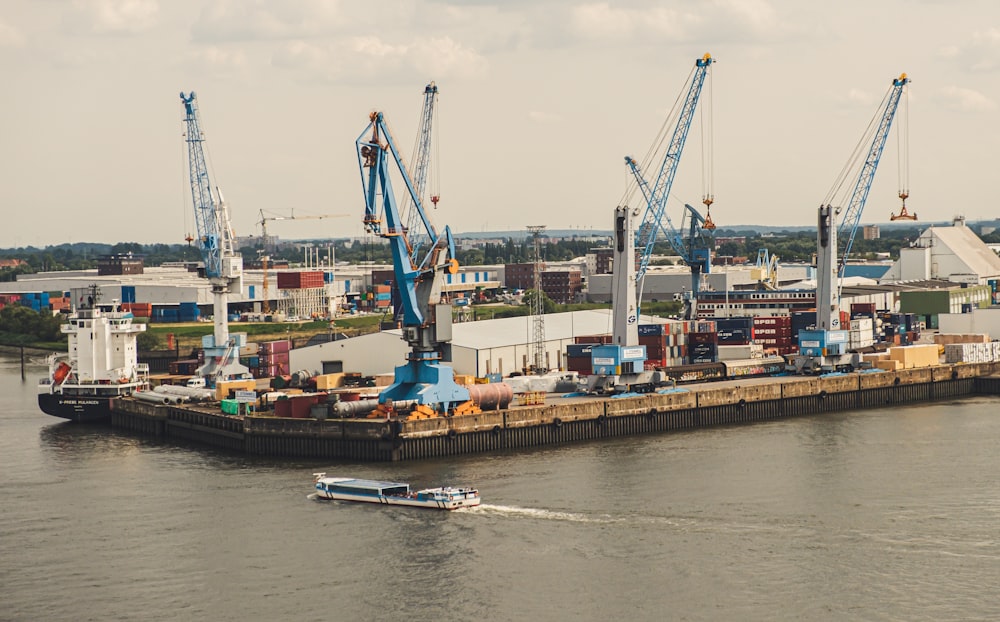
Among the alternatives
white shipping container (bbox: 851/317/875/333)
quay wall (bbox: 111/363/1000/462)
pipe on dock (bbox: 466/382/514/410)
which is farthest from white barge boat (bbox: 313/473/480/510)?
white shipping container (bbox: 851/317/875/333)

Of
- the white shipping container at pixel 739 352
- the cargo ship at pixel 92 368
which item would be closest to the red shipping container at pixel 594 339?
the white shipping container at pixel 739 352

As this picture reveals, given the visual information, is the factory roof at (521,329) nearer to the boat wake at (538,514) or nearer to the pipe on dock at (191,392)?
the pipe on dock at (191,392)

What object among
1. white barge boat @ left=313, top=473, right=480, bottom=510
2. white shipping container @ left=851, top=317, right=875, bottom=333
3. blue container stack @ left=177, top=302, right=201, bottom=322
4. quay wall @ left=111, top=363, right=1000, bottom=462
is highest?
blue container stack @ left=177, top=302, right=201, bottom=322

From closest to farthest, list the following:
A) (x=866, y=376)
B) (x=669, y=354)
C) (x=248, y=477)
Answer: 1. (x=248, y=477)
2. (x=866, y=376)
3. (x=669, y=354)

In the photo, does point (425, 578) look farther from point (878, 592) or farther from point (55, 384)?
point (55, 384)

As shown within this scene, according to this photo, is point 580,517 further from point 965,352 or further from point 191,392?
point 965,352

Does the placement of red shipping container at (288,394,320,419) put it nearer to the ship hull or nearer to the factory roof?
the ship hull

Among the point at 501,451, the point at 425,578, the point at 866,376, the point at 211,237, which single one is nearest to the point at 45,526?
the point at 425,578
